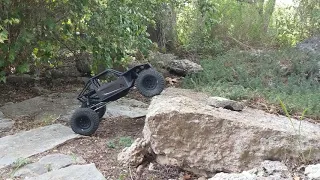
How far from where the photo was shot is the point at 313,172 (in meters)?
2.17

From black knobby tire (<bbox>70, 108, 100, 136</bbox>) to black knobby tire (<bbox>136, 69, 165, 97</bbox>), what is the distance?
0.43 metres

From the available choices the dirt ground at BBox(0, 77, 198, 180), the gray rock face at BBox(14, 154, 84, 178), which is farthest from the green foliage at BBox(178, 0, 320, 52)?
the gray rock face at BBox(14, 154, 84, 178)

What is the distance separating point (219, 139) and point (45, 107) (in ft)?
7.74

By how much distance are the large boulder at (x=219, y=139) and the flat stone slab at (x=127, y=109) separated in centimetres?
130

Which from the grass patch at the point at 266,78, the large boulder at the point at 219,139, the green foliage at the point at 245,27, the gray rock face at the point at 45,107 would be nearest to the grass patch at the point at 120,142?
the large boulder at the point at 219,139

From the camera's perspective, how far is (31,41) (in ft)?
14.4

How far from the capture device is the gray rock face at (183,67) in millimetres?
5812

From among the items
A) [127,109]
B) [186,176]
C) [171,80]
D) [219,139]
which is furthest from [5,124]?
[171,80]

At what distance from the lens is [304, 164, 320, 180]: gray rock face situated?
2113 mm

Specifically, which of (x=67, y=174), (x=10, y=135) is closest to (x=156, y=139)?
(x=67, y=174)

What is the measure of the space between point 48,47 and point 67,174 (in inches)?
78.1

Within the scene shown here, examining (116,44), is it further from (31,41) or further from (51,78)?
(51,78)

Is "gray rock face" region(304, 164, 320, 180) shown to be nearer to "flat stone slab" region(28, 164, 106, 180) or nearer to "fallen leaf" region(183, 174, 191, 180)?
"fallen leaf" region(183, 174, 191, 180)

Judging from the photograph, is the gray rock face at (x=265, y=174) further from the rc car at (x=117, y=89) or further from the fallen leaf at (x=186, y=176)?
the rc car at (x=117, y=89)
